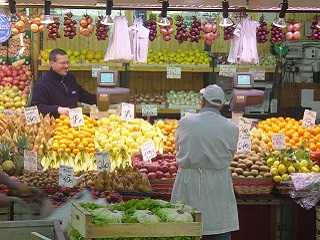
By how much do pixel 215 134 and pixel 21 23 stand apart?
15.1 feet

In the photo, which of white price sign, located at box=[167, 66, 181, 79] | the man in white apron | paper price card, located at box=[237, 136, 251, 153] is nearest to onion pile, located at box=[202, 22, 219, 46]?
white price sign, located at box=[167, 66, 181, 79]

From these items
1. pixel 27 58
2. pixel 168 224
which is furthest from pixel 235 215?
pixel 27 58

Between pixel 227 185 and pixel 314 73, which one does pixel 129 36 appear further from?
pixel 314 73

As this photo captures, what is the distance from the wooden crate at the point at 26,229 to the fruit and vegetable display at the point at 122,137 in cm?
325

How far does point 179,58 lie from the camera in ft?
35.0

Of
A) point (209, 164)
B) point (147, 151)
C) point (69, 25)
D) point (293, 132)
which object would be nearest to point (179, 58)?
point (69, 25)

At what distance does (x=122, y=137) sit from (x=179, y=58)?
10.9 ft

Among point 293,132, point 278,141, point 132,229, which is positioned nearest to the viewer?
point 132,229

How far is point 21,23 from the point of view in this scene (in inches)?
370

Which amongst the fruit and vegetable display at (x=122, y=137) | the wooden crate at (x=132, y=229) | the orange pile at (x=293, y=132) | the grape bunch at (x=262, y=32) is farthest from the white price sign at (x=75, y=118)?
Answer: the wooden crate at (x=132, y=229)

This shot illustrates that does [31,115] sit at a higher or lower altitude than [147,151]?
higher

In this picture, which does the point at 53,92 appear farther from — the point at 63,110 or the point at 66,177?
the point at 66,177

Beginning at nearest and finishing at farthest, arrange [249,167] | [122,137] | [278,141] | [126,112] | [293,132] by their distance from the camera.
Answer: [249,167] → [278,141] → [122,137] → [293,132] → [126,112]

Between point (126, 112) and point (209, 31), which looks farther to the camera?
point (209, 31)
